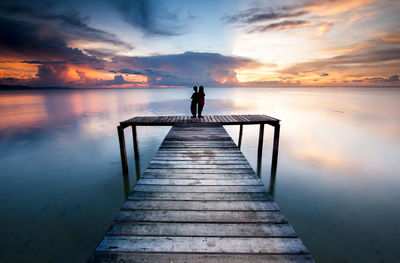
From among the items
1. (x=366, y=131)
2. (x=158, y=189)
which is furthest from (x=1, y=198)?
(x=366, y=131)

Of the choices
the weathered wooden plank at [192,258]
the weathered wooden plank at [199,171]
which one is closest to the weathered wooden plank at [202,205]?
the weathered wooden plank at [192,258]

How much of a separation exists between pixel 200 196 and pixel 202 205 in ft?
0.88

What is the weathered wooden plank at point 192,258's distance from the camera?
207 cm

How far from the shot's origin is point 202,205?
119 inches

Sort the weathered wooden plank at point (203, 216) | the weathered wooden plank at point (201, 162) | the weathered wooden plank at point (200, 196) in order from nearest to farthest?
1. the weathered wooden plank at point (203, 216)
2. the weathered wooden plank at point (200, 196)
3. the weathered wooden plank at point (201, 162)

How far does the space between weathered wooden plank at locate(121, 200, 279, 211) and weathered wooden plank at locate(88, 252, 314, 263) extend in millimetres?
811

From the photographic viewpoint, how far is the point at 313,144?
1630 cm

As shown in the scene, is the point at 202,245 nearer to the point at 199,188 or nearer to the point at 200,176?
the point at 199,188

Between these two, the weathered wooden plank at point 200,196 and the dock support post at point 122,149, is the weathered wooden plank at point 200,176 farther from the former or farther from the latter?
the dock support post at point 122,149

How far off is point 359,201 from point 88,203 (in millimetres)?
11720

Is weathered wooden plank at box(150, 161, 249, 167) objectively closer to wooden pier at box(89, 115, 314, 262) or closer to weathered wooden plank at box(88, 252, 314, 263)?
wooden pier at box(89, 115, 314, 262)

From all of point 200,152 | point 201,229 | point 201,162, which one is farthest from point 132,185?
point 201,229

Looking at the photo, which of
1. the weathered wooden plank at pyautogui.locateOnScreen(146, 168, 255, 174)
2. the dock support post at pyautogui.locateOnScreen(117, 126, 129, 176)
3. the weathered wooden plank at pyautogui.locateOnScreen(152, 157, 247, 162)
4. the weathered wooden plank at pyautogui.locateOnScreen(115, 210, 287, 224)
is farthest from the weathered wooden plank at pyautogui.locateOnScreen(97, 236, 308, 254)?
the dock support post at pyautogui.locateOnScreen(117, 126, 129, 176)

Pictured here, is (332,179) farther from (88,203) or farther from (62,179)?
(62,179)
